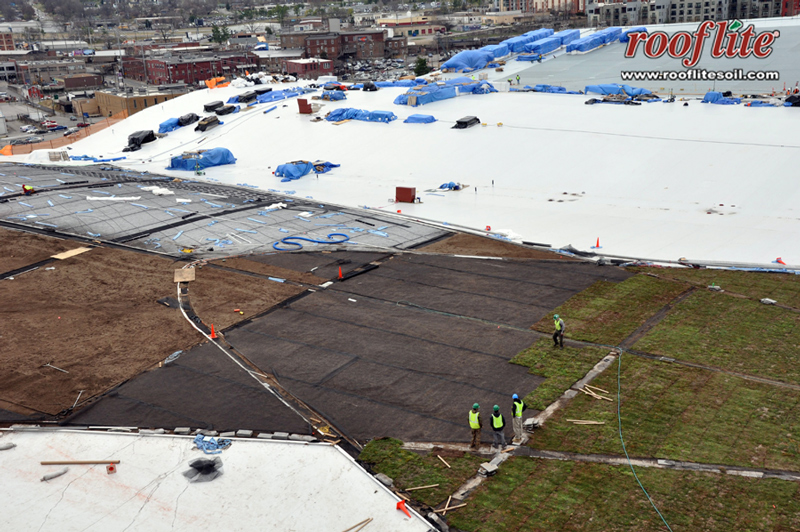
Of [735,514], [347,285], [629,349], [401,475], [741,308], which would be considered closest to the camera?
[735,514]

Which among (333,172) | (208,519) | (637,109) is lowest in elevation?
(208,519)

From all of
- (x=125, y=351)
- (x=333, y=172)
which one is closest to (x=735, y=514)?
(x=125, y=351)

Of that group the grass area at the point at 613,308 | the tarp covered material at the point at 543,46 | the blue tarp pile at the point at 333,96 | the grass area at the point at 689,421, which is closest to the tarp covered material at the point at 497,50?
the tarp covered material at the point at 543,46

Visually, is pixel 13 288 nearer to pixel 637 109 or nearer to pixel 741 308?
pixel 741 308

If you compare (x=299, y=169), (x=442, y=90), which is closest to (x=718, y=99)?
(x=442, y=90)

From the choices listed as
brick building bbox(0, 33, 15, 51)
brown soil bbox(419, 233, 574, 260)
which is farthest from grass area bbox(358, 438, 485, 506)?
brick building bbox(0, 33, 15, 51)
